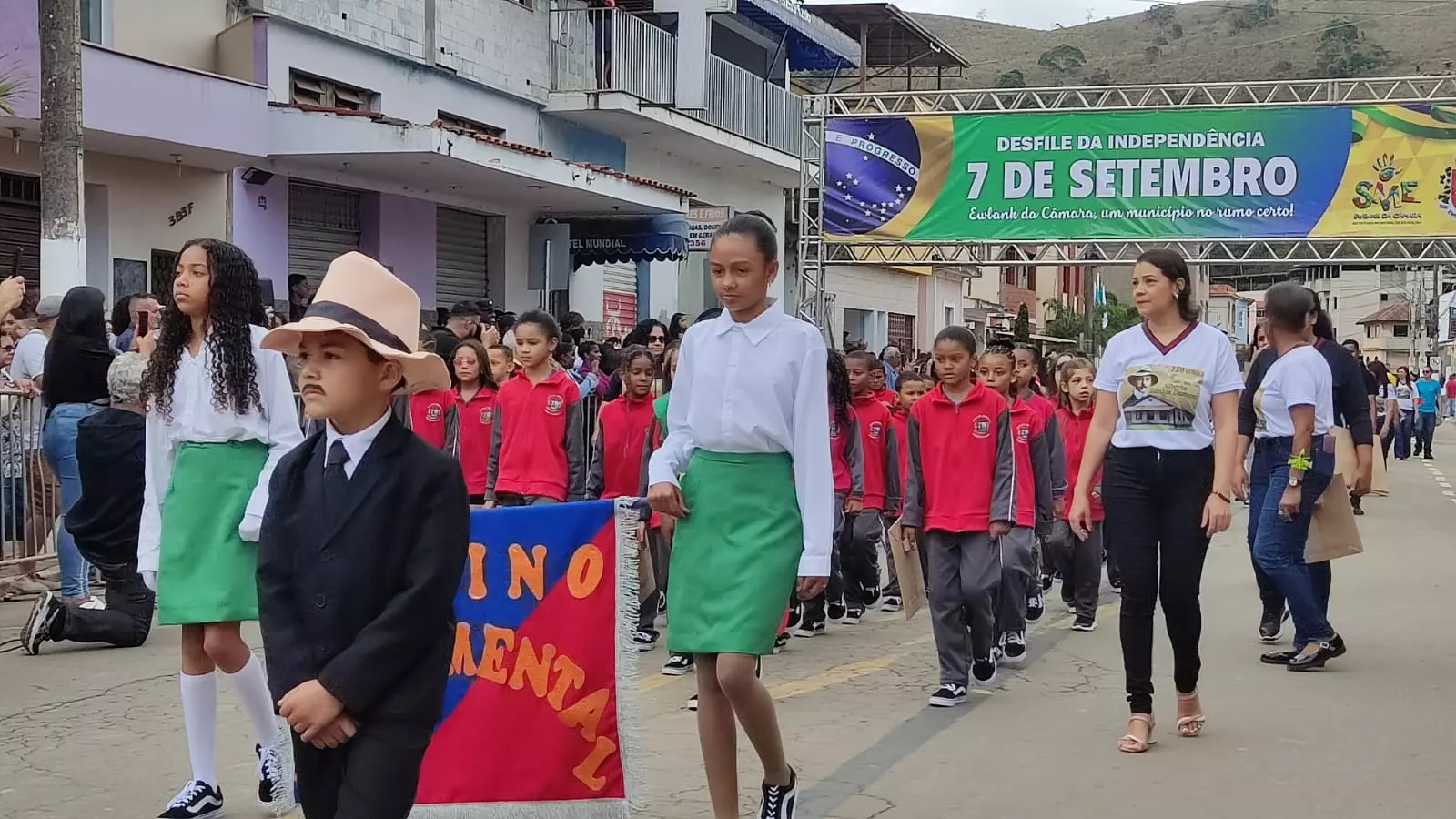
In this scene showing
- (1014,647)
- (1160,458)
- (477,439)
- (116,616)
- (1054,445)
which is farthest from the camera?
(477,439)

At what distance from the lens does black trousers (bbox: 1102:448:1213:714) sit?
6477 millimetres

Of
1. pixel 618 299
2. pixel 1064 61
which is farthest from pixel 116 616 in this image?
pixel 1064 61

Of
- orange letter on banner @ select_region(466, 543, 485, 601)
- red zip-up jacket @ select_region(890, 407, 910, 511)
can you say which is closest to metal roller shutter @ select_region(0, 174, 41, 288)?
red zip-up jacket @ select_region(890, 407, 910, 511)

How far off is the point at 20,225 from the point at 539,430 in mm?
7546

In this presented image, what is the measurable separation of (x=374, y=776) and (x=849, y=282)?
107 ft

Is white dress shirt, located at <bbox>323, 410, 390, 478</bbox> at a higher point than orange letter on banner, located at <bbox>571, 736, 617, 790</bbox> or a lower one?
higher

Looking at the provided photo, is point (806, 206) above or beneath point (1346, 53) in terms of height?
beneath

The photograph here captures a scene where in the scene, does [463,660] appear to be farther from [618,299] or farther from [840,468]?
[618,299]

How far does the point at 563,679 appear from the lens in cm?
520

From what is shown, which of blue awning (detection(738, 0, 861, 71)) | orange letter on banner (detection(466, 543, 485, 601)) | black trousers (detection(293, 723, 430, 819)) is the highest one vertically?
blue awning (detection(738, 0, 861, 71))

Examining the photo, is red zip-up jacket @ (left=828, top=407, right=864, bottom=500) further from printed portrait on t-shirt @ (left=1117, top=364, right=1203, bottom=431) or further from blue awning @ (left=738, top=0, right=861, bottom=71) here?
blue awning @ (left=738, top=0, right=861, bottom=71)

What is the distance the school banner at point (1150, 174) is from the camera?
21.2 meters

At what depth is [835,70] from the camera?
32.0 meters

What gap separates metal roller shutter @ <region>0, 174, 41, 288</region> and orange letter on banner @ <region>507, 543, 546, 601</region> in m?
10.7
